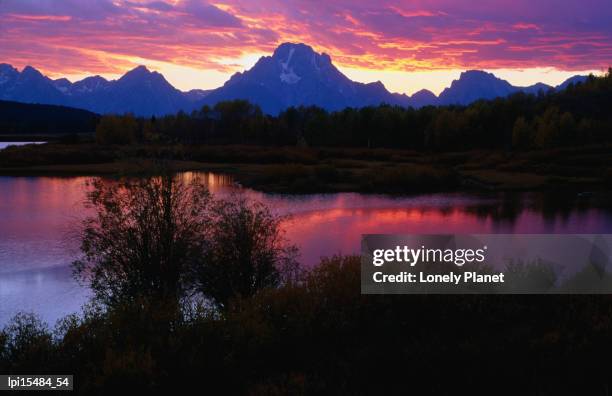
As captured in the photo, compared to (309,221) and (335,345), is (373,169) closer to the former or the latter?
(309,221)

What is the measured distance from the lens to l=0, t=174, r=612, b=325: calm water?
22203mm

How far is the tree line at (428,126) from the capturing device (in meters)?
104

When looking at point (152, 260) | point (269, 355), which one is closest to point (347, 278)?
point (269, 355)

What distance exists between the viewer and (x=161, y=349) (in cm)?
1209

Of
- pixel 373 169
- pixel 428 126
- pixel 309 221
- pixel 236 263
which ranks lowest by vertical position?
pixel 309 221

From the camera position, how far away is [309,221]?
38.2 metres

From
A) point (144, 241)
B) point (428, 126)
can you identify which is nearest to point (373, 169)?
point (428, 126)

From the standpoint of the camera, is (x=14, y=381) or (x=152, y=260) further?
(x=152, y=260)

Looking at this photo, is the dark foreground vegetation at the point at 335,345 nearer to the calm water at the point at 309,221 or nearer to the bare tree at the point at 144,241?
the bare tree at the point at 144,241

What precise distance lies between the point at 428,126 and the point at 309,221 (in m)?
84.3

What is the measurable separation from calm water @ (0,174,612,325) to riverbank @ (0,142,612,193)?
602 centimetres

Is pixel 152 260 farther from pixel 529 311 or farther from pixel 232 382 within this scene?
pixel 529 311

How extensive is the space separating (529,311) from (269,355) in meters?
7.22

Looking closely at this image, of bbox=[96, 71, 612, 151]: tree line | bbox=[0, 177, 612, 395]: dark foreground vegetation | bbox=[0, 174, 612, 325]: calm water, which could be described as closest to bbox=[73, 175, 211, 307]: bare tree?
bbox=[0, 177, 612, 395]: dark foreground vegetation
